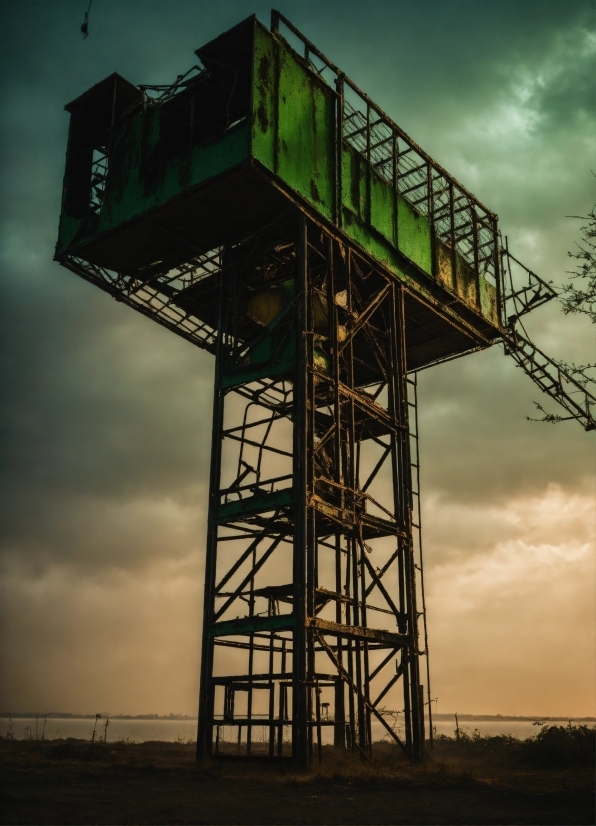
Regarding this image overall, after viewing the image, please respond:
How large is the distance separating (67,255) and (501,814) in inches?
673

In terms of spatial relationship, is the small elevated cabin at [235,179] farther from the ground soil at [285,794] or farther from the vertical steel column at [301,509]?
the ground soil at [285,794]

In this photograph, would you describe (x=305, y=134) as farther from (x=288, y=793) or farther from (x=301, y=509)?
(x=288, y=793)

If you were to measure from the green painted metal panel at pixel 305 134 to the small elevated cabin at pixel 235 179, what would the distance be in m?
0.04

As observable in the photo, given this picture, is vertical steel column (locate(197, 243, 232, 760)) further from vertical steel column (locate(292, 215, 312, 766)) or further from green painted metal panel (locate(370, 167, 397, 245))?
green painted metal panel (locate(370, 167, 397, 245))

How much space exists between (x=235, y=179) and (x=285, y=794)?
13.0 meters

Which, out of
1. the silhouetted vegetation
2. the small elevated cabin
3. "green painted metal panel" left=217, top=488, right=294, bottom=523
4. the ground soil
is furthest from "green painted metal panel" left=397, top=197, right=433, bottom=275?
the ground soil

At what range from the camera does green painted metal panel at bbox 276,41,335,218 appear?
20125 mm

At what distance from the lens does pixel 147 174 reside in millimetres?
21156

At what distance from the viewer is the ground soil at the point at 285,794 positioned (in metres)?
12.1

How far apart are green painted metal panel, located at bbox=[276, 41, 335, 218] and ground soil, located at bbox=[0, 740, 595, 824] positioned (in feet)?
42.8

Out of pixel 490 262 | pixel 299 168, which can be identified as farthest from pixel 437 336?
pixel 299 168

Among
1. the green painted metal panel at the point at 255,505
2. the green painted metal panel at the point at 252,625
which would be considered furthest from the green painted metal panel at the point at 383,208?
the green painted metal panel at the point at 252,625

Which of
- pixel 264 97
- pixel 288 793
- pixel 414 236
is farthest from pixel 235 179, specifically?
pixel 288 793

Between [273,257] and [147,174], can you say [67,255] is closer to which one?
[147,174]
